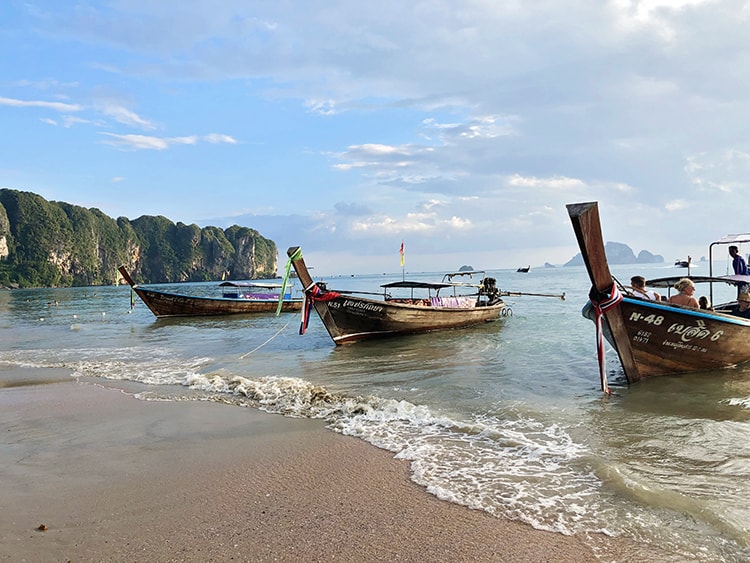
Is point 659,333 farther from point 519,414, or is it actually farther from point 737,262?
point 737,262

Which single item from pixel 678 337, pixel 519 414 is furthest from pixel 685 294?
pixel 519 414

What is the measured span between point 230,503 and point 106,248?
152m

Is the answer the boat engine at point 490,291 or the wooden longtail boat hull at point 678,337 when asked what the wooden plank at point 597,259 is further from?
the boat engine at point 490,291

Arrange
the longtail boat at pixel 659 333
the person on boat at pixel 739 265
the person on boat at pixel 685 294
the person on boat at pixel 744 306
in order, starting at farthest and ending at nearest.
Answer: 1. the person on boat at pixel 739 265
2. the person on boat at pixel 744 306
3. the person on boat at pixel 685 294
4. the longtail boat at pixel 659 333

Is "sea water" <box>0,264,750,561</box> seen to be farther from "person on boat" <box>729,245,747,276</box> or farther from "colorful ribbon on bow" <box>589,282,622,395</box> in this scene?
"person on boat" <box>729,245,747,276</box>

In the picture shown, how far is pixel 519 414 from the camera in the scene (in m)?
6.95

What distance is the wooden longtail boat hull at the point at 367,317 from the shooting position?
565 inches

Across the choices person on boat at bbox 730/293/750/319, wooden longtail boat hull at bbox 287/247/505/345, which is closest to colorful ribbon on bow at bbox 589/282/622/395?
person on boat at bbox 730/293/750/319

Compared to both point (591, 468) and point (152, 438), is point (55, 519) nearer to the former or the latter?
point (152, 438)

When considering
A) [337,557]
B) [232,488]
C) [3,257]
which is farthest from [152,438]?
[3,257]

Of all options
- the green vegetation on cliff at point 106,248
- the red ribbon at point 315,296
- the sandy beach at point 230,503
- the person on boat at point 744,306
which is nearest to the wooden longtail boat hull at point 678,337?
the person on boat at point 744,306

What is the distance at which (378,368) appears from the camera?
10.8m

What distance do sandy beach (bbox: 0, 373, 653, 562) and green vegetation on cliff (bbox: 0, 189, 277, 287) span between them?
401ft

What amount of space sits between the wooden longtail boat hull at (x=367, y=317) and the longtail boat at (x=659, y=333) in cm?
672
